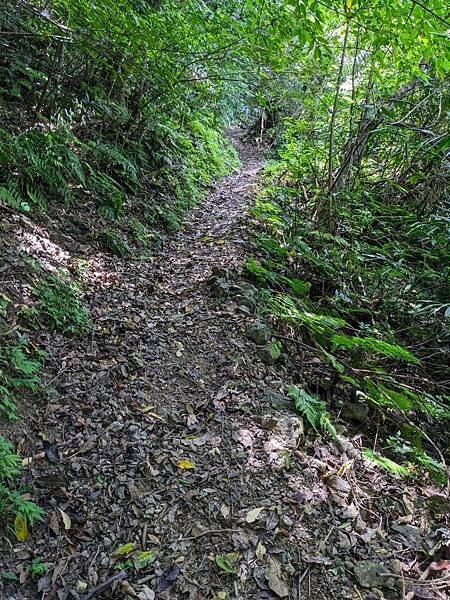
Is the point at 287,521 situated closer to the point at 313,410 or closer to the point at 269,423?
the point at 269,423

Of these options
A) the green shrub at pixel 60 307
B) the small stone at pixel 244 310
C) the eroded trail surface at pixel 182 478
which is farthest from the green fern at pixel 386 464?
the green shrub at pixel 60 307

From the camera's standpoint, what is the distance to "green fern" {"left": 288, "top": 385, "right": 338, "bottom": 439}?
3240mm

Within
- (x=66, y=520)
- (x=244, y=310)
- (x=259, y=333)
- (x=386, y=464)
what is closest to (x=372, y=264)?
(x=244, y=310)

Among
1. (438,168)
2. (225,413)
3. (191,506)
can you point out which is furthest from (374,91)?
(191,506)

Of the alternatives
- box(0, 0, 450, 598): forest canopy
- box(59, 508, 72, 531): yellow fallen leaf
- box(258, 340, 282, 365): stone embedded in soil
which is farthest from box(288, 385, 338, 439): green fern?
box(59, 508, 72, 531): yellow fallen leaf

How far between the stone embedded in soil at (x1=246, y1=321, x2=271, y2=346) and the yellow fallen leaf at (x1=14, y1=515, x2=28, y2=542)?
227 centimetres

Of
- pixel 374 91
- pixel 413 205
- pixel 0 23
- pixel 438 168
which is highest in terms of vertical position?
pixel 374 91

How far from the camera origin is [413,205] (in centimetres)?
750

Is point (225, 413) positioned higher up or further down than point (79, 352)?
higher up

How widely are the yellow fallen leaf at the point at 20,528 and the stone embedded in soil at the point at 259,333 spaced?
2.27 metres

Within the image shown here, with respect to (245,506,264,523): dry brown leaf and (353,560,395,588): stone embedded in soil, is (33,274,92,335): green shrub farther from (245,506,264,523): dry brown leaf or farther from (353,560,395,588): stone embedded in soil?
(353,560,395,588): stone embedded in soil

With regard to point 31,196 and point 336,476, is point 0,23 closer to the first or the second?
point 31,196

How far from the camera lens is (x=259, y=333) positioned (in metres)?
3.94

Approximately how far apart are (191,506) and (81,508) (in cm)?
64
